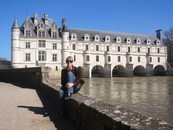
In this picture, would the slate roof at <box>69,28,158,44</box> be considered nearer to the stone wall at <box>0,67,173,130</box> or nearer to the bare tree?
the bare tree

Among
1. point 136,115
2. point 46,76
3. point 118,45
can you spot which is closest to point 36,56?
point 118,45

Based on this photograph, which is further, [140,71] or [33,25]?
[140,71]

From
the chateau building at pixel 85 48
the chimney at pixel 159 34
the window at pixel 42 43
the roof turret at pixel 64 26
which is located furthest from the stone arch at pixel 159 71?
the window at pixel 42 43

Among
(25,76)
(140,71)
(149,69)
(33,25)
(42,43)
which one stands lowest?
(25,76)

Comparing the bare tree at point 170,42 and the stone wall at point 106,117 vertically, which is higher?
the bare tree at point 170,42

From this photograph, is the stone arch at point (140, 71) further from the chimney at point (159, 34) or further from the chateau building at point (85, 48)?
the chimney at point (159, 34)

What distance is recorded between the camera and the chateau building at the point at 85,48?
3497 cm

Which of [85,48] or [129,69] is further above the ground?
[85,48]

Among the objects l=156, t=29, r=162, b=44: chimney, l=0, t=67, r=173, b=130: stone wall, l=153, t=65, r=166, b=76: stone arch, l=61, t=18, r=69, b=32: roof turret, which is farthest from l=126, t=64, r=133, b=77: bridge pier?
l=0, t=67, r=173, b=130: stone wall

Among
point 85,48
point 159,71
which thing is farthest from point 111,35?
point 159,71

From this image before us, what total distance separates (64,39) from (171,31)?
32.8 m

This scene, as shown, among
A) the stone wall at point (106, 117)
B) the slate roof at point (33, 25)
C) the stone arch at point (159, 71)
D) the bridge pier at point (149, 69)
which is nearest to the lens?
the stone wall at point (106, 117)

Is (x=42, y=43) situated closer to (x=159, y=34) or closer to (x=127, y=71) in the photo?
(x=127, y=71)

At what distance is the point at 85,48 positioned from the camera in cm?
4106
